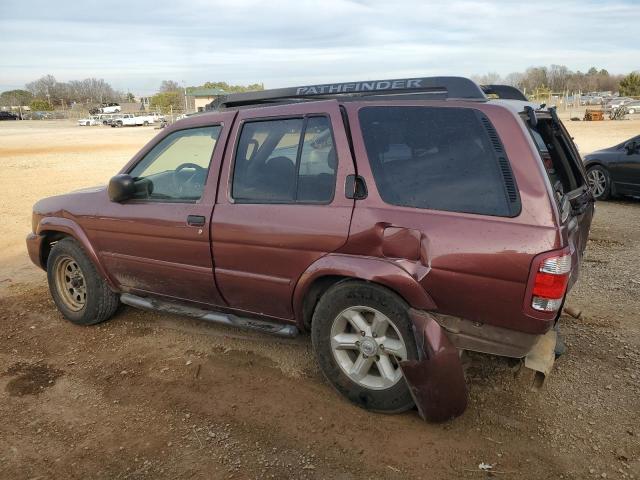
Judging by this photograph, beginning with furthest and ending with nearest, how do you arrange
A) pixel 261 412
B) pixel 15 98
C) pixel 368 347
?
pixel 15 98, pixel 261 412, pixel 368 347

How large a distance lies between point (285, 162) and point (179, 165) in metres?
1.14

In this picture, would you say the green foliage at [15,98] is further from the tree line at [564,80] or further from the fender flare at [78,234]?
the fender flare at [78,234]

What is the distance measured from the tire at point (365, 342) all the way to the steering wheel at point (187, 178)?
1377 millimetres

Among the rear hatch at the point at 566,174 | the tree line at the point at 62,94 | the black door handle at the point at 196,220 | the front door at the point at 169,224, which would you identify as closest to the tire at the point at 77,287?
the front door at the point at 169,224

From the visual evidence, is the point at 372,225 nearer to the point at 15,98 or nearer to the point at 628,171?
the point at 628,171

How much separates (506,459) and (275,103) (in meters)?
2.64

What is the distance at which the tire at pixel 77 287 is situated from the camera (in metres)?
4.50

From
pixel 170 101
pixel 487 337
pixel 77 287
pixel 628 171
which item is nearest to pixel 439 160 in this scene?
pixel 487 337

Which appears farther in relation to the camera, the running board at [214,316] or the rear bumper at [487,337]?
the running board at [214,316]

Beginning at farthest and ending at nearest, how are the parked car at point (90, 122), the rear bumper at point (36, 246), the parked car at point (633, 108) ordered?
the parked car at point (90, 122) → the parked car at point (633, 108) → the rear bumper at point (36, 246)

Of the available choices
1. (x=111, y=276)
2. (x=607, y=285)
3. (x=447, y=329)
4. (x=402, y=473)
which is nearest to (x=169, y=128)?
(x=111, y=276)

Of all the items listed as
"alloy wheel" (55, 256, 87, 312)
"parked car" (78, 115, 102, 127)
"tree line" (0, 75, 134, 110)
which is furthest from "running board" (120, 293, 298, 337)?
"tree line" (0, 75, 134, 110)

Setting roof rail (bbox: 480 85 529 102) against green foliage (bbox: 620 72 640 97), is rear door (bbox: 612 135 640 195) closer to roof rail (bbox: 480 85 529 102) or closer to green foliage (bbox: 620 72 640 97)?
roof rail (bbox: 480 85 529 102)

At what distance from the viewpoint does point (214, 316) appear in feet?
12.6
